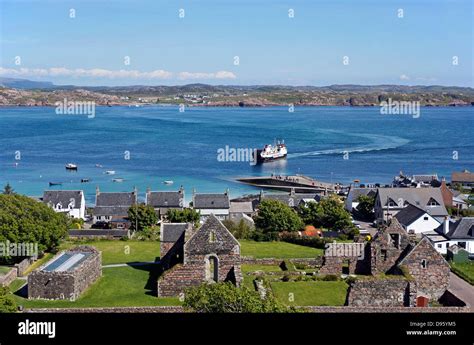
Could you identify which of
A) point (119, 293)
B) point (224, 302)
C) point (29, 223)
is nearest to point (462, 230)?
point (119, 293)

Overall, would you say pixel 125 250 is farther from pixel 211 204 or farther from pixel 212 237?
pixel 211 204

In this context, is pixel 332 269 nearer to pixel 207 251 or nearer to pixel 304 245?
pixel 207 251

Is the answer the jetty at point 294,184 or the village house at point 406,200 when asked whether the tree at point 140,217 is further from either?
the jetty at point 294,184

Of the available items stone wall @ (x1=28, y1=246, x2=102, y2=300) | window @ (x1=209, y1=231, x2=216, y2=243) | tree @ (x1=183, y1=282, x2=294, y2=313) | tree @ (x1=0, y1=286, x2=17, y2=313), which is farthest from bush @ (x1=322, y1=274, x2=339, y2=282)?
tree @ (x1=0, y1=286, x2=17, y2=313)

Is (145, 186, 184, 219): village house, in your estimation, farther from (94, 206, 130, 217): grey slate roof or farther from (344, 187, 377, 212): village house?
(344, 187, 377, 212): village house
